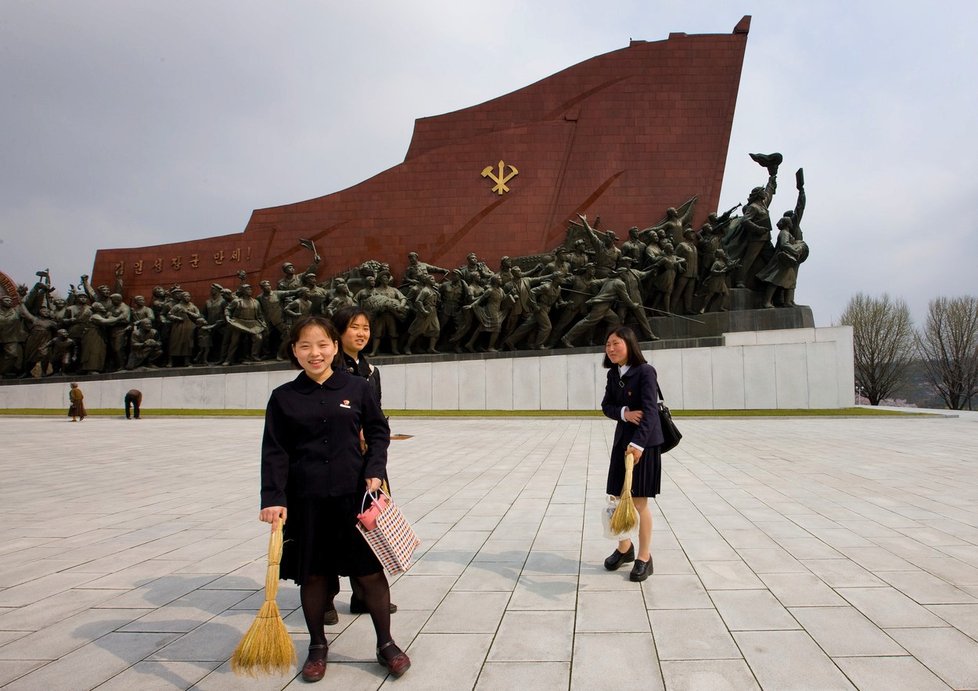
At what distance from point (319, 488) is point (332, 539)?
0.61ft

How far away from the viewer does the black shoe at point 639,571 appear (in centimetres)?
296

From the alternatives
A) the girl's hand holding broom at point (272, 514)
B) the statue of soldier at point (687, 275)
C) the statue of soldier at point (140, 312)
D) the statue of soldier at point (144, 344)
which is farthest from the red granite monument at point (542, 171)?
the girl's hand holding broom at point (272, 514)

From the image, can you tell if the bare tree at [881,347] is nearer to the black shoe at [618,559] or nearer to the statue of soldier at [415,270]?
the statue of soldier at [415,270]

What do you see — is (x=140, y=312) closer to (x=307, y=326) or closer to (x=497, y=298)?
(x=497, y=298)

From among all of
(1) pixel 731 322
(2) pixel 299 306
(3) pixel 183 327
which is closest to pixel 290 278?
(2) pixel 299 306

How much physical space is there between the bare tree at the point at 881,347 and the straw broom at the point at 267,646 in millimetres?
32902

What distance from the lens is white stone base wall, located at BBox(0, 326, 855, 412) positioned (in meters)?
14.4

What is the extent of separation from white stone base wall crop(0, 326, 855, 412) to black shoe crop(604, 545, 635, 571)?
11.4 metres

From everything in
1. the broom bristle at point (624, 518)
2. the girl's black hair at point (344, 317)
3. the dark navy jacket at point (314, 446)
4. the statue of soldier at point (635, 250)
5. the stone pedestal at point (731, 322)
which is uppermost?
the statue of soldier at point (635, 250)

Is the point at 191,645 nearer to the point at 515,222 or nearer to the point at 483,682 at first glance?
the point at 483,682

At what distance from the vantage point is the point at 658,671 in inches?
80.1

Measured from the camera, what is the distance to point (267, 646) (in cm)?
186

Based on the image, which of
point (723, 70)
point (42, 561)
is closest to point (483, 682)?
point (42, 561)

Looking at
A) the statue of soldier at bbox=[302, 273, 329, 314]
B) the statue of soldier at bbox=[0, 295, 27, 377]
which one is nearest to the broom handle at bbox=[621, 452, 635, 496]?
the statue of soldier at bbox=[302, 273, 329, 314]
